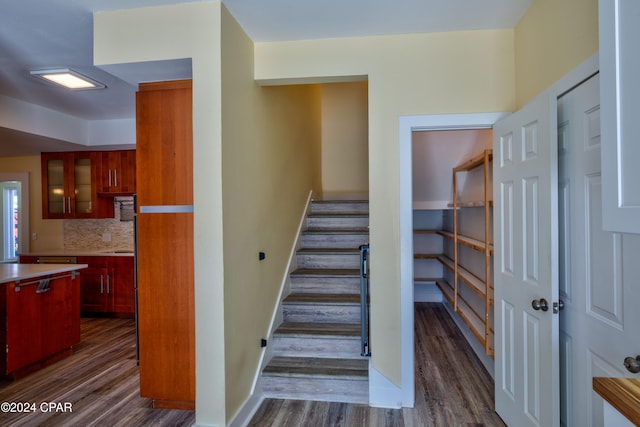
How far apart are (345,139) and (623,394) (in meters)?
4.70

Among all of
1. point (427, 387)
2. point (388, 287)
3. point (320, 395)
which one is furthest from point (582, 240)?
point (320, 395)

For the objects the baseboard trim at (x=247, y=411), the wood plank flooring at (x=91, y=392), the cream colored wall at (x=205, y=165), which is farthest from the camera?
the wood plank flooring at (x=91, y=392)

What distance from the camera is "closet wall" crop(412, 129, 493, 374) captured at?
3.61 metres

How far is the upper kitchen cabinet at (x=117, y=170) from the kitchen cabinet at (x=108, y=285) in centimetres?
94

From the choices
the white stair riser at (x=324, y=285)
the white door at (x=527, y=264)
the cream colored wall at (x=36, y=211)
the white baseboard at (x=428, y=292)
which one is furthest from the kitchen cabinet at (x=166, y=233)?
the cream colored wall at (x=36, y=211)

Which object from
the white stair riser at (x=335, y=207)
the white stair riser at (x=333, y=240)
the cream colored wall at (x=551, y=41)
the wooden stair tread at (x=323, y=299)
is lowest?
the wooden stair tread at (x=323, y=299)

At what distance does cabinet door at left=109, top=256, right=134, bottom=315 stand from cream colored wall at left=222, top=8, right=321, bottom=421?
252 centimetres

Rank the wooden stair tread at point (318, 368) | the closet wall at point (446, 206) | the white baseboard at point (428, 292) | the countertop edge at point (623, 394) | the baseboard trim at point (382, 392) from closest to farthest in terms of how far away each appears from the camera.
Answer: the countertop edge at point (623, 394), the baseboard trim at point (382, 392), the wooden stair tread at point (318, 368), the closet wall at point (446, 206), the white baseboard at point (428, 292)

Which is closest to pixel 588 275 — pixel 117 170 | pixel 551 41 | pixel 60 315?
pixel 551 41

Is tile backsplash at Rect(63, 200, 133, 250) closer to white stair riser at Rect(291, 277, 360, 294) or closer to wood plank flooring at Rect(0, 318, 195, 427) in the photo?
wood plank flooring at Rect(0, 318, 195, 427)

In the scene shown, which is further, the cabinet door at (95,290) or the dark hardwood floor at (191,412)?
the cabinet door at (95,290)

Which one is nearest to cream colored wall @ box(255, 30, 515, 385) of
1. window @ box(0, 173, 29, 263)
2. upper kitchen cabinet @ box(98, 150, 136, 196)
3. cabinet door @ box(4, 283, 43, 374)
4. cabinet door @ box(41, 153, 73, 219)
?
cabinet door @ box(4, 283, 43, 374)

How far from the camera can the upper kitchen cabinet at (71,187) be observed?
16.2 feet

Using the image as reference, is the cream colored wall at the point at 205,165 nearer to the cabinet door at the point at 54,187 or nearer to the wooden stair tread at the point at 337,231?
the wooden stair tread at the point at 337,231
